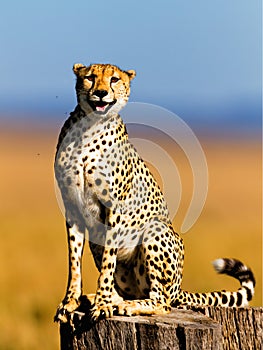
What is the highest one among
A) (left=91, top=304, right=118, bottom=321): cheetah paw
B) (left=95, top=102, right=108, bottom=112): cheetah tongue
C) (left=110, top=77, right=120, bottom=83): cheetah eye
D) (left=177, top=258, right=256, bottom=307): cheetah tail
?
(left=110, top=77, right=120, bottom=83): cheetah eye

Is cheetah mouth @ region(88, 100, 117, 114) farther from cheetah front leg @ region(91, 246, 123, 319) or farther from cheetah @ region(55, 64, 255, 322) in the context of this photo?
cheetah front leg @ region(91, 246, 123, 319)

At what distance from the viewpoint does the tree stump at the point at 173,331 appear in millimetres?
4793

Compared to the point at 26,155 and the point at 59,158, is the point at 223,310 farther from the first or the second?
the point at 26,155

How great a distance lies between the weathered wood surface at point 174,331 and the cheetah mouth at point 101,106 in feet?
3.55

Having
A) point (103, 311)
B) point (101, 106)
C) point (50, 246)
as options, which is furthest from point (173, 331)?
point (50, 246)

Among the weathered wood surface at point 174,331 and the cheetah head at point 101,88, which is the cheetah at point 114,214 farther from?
the weathered wood surface at point 174,331

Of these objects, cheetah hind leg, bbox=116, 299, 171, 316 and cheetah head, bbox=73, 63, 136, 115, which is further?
cheetah head, bbox=73, 63, 136, 115

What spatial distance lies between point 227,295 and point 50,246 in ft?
32.7

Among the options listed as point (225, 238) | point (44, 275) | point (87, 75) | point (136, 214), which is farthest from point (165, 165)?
point (225, 238)

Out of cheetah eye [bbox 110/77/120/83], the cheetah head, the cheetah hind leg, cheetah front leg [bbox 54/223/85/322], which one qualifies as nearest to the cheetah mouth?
the cheetah head

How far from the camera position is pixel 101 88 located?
5.63 meters

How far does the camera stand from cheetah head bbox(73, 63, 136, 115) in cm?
563

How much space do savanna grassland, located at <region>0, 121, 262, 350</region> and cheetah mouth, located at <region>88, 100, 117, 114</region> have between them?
20.6 inches

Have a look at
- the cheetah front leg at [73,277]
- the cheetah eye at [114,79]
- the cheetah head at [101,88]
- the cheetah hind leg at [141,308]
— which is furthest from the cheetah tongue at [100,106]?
the cheetah hind leg at [141,308]
